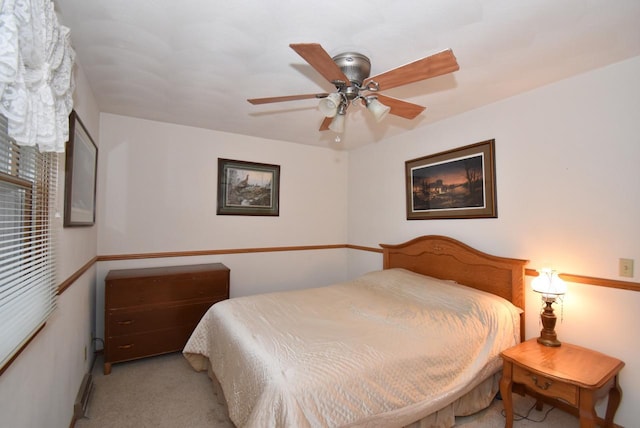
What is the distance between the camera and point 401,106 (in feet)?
6.58

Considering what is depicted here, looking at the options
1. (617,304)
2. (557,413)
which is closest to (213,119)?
(617,304)

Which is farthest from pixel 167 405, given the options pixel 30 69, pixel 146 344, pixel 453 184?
pixel 453 184

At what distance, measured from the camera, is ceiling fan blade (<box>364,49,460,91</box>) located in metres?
1.40

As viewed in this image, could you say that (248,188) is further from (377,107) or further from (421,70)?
(421,70)

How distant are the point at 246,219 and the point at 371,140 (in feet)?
6.25

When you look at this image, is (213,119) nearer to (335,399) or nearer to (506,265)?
(335,399)

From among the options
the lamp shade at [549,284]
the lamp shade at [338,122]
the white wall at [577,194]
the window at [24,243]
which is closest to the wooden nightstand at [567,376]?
the white wall at [577,194]

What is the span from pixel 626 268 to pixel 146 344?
3794mm

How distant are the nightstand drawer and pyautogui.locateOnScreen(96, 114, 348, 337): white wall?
106 inches

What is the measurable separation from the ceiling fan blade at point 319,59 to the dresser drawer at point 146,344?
2.69 meters

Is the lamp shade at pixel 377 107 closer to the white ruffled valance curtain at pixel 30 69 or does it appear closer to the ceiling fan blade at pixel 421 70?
the ceiling fan blade at pixel 421 70

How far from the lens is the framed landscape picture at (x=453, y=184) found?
2.71 meters

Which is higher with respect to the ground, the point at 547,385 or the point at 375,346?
the point at 375,346

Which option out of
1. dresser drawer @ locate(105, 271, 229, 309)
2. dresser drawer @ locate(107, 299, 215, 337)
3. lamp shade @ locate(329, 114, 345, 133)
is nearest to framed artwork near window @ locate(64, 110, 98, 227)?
Result: dresser drawer @ locate(105, 271, 229, 309)
